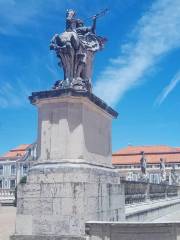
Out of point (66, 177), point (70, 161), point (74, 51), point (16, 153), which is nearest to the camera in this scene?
point (66, 177)

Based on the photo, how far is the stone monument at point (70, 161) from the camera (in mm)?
6418

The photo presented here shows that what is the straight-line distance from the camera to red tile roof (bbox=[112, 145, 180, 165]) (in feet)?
285

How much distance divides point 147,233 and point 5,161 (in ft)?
264

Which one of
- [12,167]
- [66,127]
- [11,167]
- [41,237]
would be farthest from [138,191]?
[11,167]

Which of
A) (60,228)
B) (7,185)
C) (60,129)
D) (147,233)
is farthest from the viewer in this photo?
(7,185)

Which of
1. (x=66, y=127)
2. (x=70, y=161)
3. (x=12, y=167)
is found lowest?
(x=12, y=167)

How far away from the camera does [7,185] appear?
8300 centimetres

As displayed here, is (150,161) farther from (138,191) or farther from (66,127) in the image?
(66,127)

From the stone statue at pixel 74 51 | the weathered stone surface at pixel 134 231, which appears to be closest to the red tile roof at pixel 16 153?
the stone statue at pixel 74 51

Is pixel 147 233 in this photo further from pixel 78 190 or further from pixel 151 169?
pixel 151 169

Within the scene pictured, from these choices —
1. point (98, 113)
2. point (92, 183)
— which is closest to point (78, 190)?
point (92, 183)

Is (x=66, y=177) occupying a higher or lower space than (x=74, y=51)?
lower

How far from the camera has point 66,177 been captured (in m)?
6.67

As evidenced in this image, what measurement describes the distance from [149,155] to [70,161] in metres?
85.1
